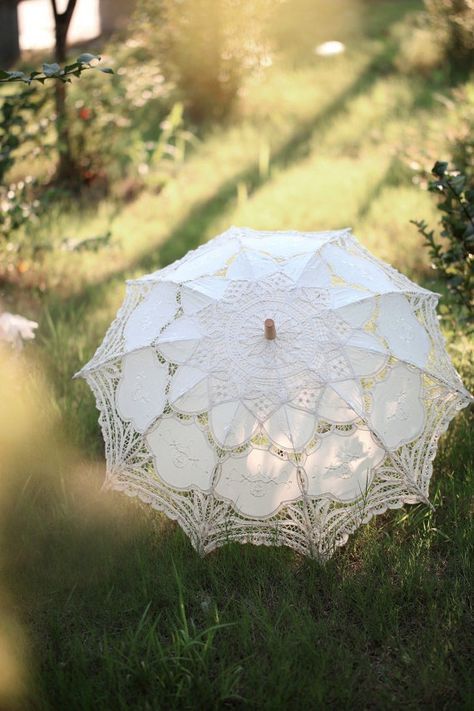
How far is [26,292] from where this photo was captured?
4.64 m

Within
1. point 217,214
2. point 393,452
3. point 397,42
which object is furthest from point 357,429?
point 397,42

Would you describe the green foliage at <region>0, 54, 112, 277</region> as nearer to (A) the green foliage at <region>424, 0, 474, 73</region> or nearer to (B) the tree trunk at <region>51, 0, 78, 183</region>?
(B) the tree trunk at <region>51, 0, 78, 183</region>

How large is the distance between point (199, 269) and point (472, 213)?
3.81 ft

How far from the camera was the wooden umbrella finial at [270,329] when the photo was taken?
2.31m

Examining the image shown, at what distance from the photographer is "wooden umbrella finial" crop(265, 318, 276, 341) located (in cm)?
231

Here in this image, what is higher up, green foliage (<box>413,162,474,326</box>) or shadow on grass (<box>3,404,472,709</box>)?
green foliage (<box>413,162,474,326</box>)

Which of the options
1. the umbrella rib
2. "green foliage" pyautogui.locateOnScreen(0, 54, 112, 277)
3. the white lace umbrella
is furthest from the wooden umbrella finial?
"green foliage" pyautogui.locateOnScreen(0, 54, 112, 277)

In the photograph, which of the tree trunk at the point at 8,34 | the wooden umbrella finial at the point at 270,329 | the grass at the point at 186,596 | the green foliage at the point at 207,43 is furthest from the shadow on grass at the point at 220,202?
the tree trunk at the point at 8,34

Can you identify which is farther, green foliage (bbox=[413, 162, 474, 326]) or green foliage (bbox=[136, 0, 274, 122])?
green foliage (bbox=[136, 0, 274, 122])

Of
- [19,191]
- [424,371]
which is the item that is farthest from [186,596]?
[19,191]

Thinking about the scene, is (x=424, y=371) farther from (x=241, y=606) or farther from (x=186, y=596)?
(x=186, y=596)

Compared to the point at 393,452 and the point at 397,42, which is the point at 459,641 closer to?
the point at 393,452

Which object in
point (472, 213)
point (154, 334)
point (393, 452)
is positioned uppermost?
point (472, 213)

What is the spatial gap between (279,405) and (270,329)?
234mm
